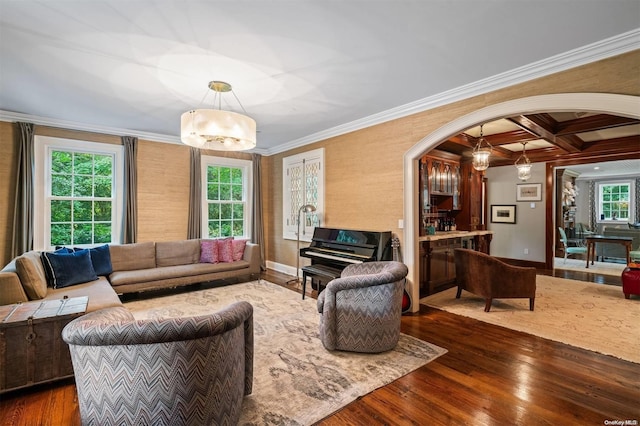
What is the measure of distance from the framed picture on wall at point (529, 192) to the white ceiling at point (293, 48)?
489 cm

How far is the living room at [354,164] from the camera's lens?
2701mm

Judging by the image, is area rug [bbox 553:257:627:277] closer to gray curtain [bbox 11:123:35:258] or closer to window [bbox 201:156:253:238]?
window [bbox 201:156:253:238]

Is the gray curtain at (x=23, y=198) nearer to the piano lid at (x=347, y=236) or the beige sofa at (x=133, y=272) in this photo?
the beige sofa at (x=133, y=272)

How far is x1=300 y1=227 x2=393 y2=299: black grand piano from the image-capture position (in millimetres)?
4023

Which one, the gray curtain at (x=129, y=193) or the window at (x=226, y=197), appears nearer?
the gray curtain at (x=129, y=193)

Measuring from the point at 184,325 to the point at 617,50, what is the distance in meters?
3.75

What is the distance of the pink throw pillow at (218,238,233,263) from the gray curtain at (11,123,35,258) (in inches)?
103

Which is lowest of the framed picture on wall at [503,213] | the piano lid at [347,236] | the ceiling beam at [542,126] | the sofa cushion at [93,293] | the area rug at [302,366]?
the area rug at [302,366]

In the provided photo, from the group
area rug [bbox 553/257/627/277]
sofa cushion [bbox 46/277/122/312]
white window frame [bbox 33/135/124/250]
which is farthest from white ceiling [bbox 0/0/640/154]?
area rug [bbox 553/257/627/277]

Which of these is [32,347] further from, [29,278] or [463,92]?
[463,92]

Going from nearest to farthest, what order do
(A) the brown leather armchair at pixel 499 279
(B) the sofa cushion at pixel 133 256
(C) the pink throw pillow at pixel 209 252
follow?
1. (A) the brown leather armchair at pixel 499 279
2. (B) the sofa cushion at pixel 133 256
3. (C) the pink throw pillow at pixel 209 252

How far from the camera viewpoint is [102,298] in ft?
9.95

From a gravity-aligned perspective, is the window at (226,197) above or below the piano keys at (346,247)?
above

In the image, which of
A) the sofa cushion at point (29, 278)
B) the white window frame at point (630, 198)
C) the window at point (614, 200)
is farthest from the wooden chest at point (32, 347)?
the window at point (614, 200)
